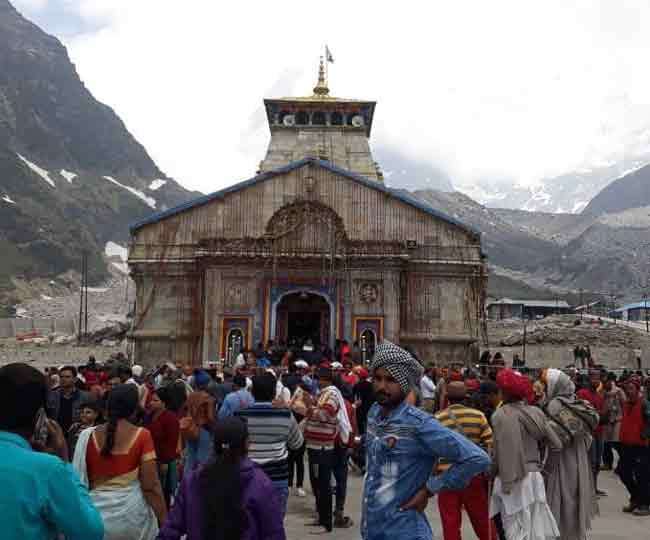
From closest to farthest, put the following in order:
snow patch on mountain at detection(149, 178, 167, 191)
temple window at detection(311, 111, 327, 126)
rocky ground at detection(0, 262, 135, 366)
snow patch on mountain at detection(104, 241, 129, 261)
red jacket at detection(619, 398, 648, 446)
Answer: red jacket at detection(619, 398, 648, 446), rocky ground at detection(0, 262, 135, 366), temple window at detection(311, 111, 327, 126), snow patch on mountain at detection(104, 241, 129, 261), snow patch on mountain at detection(149, 178, 167, 191)

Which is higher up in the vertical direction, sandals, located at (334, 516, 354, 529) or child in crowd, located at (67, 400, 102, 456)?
child in crowd, located at (67, 400, 102, 456)

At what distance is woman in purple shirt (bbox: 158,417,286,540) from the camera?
420 centimetres

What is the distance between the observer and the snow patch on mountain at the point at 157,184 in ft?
520

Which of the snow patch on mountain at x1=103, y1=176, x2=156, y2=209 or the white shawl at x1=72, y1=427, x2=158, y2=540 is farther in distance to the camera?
the snow patch on mountain at x1=103, y1=176, x2=156, y2=209

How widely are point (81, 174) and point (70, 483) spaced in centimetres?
15378

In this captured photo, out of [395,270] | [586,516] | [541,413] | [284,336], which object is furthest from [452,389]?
[284,336]

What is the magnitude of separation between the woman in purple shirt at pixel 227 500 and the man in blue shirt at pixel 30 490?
1103mm

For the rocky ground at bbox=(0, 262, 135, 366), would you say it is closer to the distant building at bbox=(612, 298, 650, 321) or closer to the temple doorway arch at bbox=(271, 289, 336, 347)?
the temple doorway arch at bbox=(271, 289, 336, 347)

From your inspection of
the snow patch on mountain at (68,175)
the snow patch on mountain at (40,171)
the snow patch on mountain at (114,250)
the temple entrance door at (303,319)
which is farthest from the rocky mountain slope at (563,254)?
the snow patch on mountain at (40,171)

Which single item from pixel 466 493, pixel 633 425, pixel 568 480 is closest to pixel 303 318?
pixel 633 425

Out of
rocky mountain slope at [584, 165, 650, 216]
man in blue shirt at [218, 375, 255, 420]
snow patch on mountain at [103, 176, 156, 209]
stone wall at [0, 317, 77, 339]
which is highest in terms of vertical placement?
rocky mountain slope at [584, 165, 650, 216]

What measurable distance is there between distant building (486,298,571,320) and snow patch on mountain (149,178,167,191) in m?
101

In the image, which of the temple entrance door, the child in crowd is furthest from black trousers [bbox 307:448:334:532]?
the temple entrance door

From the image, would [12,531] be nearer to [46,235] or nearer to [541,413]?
[541,413]
